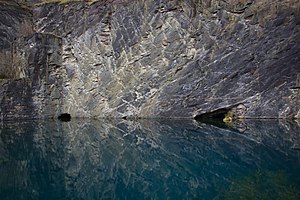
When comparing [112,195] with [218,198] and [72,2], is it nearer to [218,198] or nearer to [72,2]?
[218,198]

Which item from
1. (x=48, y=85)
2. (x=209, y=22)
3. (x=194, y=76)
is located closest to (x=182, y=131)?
(x=194, y=76)

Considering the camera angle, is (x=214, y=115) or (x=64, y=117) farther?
(x=64, y=117)

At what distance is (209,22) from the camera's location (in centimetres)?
2914

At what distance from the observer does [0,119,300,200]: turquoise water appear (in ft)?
32.3

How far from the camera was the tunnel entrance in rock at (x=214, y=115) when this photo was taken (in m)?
29.8

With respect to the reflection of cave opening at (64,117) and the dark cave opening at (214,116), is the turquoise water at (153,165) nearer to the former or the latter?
the dark cave opening at (214,116)

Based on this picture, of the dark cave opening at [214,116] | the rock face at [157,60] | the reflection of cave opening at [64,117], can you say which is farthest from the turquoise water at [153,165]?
the reflection of cave opening at [64,117]

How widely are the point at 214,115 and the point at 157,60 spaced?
20.2 feet

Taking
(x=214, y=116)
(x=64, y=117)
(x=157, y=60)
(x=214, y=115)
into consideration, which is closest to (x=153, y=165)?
(x=157, y=60)

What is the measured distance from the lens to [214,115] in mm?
30703

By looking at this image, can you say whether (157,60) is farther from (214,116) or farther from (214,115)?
(214,116)

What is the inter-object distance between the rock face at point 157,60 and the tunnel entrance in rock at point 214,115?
18 centimetres

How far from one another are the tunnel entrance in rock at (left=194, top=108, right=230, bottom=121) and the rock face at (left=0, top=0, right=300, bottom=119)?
0.18 metres

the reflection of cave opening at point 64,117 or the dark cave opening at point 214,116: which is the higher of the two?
the reflection of cave opening at point 64,117
